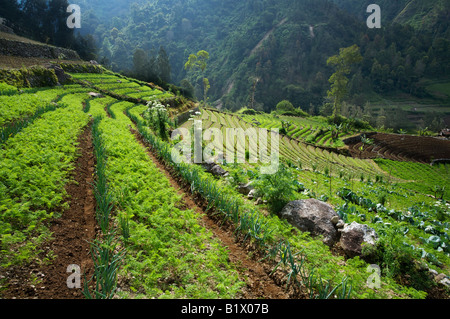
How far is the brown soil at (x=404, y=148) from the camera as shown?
4614cm

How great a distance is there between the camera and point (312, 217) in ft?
21.7

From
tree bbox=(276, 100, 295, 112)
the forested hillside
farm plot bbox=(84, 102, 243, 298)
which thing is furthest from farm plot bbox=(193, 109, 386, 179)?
the forested hillside

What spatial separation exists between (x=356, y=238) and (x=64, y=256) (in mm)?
6568

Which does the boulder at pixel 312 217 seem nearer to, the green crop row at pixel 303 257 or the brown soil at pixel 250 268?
the green crop row at pixel 303 257

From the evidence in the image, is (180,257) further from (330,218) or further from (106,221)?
(330,218)

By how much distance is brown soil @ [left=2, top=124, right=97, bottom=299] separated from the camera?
3.66 metres

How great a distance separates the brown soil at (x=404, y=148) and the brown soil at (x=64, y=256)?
155 ft

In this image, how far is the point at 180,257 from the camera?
4848mm

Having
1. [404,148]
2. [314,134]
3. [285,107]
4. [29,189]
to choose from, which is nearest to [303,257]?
[29,189]

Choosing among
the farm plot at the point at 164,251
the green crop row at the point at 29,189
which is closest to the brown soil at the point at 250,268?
the farm plot at the point at 164,251

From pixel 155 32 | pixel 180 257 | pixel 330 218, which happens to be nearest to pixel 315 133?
pixel 330 218

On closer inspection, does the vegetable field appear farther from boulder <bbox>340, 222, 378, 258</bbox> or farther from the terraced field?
the terraced field

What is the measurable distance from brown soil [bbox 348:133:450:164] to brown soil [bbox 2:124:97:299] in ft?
155
